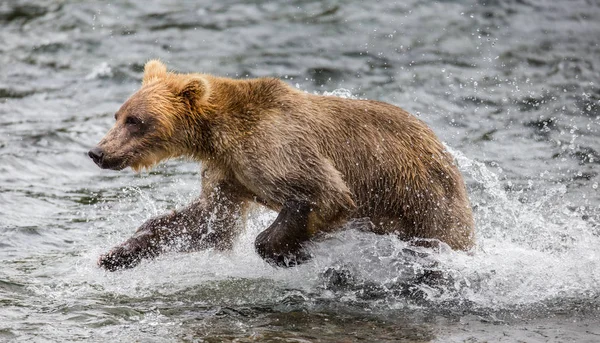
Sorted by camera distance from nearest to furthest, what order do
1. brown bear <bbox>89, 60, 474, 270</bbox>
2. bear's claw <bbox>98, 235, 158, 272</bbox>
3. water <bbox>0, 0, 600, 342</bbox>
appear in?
water <bbox>0, 0, 600, 342</bbox> < brown bear <bbox>89, 60, 474, 270</bbox> < bear's claw <bbox>98, 235, 158, 272</bbox>

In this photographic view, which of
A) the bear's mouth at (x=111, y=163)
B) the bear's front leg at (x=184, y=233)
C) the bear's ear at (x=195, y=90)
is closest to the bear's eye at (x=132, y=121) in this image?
the bear's mouth at (x=111, y=163)

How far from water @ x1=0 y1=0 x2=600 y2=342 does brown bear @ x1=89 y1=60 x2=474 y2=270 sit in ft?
0.86

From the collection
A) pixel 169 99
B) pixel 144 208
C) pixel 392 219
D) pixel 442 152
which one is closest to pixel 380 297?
pixel 392 219

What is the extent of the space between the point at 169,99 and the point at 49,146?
16.8 ft

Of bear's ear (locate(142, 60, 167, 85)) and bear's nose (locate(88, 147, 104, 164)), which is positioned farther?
bear's ear (locate(142, 60, 167, 85))

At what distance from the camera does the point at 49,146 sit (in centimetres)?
1183

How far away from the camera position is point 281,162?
7.03 m

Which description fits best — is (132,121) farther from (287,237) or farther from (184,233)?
(287,237)

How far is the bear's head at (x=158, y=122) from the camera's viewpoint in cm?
713

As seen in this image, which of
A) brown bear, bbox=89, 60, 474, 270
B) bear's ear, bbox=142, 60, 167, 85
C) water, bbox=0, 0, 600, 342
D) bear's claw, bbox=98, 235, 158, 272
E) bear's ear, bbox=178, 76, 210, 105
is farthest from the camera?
bear's claw, bbox=98, 235, 158, 272

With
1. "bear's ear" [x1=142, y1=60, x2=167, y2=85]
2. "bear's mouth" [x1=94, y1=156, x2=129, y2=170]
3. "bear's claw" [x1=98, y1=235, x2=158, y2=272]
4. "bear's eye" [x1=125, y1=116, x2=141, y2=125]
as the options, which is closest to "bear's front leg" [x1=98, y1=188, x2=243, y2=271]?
"bear's claw" [x1=98, y1=235, x2=158, y2=272]

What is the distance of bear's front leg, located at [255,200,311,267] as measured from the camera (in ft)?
23.1

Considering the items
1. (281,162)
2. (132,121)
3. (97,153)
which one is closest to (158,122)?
(132,121)

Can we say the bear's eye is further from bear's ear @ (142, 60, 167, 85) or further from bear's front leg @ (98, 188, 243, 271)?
bear's front leg @ (98, 188, 243, 271)
